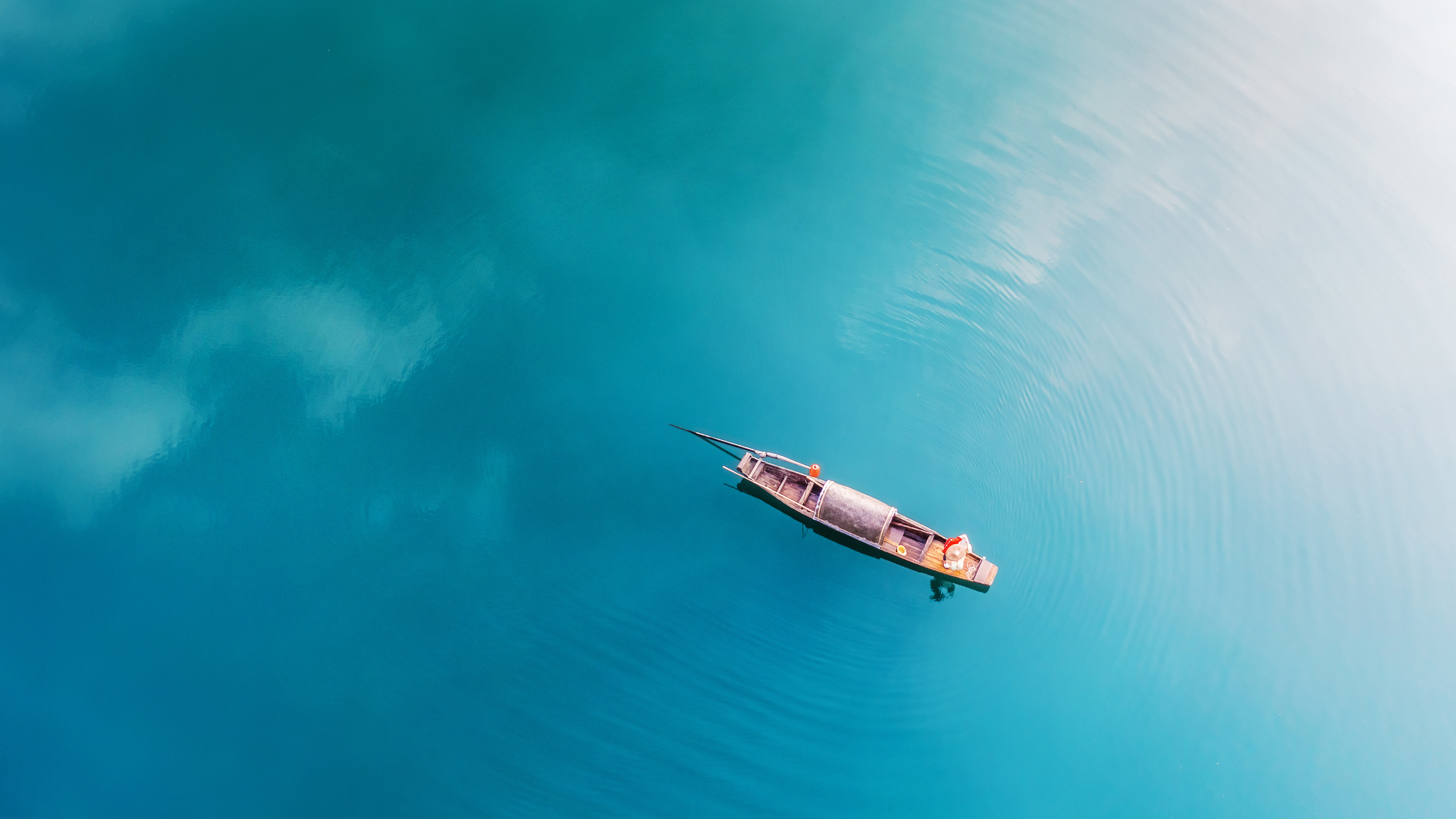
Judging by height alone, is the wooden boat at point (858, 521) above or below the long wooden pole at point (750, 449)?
below

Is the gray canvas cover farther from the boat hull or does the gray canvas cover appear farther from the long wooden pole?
the long wooden pole

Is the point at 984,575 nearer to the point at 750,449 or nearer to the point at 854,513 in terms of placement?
the point at 854,513

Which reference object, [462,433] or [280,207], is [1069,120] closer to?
[462,433]

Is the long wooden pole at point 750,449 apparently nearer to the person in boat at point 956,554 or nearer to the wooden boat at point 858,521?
the wooden boat at point 858,521

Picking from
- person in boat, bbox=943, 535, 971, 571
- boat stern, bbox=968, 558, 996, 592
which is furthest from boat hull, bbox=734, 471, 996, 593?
person in boat, bbox=943, 535, 971, 571

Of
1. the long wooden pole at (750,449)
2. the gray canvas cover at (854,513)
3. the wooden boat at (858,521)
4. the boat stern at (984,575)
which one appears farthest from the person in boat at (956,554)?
the long wooden pole at (750,449)

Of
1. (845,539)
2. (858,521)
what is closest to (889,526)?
(858,521)

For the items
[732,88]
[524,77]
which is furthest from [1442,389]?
[524,77]
